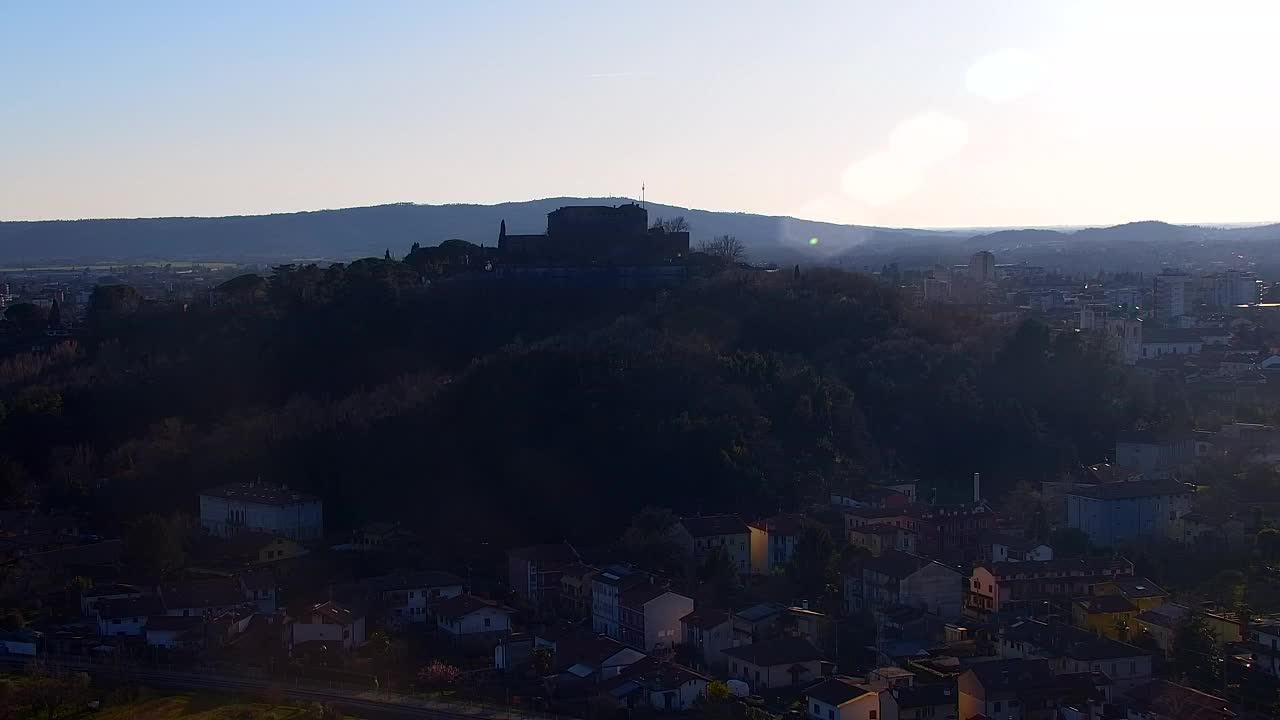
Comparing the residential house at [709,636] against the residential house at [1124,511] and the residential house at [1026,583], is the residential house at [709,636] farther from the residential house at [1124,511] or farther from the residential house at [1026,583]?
the residential house at [1124,511]

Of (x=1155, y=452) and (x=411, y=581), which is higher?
(x=1155, y=452)

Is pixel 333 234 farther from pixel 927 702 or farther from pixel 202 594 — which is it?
pixel 927 702

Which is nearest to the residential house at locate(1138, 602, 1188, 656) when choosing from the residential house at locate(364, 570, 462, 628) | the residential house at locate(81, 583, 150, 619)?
the residential house at locate(364, 570, 462, 628)

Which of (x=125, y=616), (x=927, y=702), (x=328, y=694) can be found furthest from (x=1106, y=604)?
(x=125, y=616)

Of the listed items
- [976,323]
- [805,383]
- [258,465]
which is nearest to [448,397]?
[258,465]

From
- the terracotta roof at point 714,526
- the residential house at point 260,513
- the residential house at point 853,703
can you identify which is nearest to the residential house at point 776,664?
the residential house at point 853,703
